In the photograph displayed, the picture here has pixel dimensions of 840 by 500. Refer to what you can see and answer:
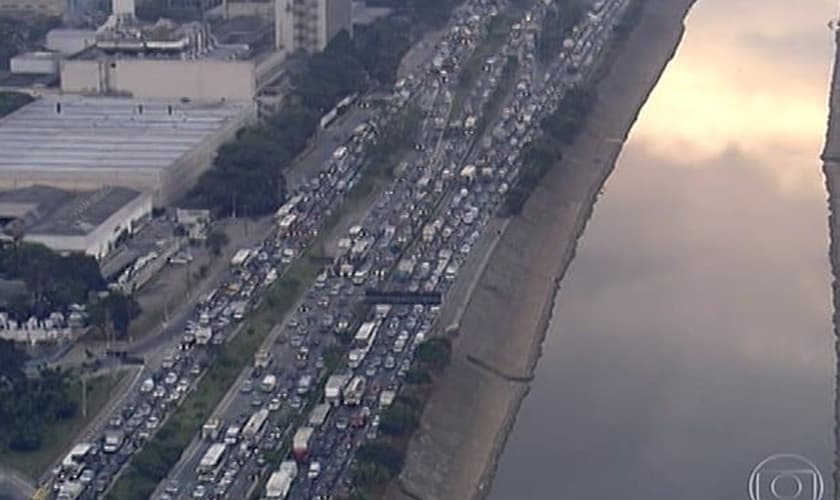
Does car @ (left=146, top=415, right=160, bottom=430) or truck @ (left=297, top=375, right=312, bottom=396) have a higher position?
truck @ (left=297, top=375, right=312, bottom=396)

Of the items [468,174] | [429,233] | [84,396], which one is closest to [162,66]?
[468,174]

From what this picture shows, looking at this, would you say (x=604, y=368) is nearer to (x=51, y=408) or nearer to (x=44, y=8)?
(x=51, y=408)

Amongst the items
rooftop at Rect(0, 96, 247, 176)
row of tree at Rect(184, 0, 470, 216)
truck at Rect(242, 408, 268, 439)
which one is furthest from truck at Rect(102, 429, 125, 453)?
rooftop at Rect(0, 96, 247, 176)

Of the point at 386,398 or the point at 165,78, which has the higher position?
the point at 165,78

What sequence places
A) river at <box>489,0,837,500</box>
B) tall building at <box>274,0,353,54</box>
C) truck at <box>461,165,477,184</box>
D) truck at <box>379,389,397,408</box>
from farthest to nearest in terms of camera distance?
1. tall building at <box>274,0,353,54</box>
2. truck at <box>461,165,477,184</box>
3. truck at <box>379,389,397,408</box>
4. river at <box>489,0,837,500</box>

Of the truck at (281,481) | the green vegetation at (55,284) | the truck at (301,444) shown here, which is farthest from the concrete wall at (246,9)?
the truck at (281,481)

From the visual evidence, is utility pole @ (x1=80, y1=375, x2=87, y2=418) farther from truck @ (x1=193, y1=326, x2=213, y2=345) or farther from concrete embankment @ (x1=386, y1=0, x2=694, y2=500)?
concrete embankment @ (x1=386, y1=0, x2=694, y2=500)

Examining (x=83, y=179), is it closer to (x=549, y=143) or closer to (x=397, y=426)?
(x=549, y=143)

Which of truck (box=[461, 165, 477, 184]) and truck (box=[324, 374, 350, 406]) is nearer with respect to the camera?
truck (box=[324, 374, 350, 406])
